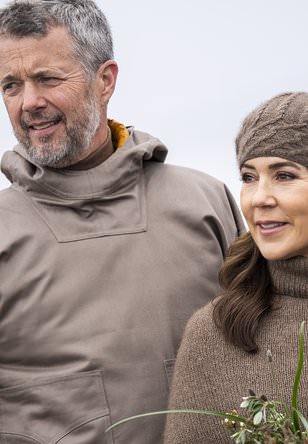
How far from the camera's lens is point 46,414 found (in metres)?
3.62

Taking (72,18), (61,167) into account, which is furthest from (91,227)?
(72,18)

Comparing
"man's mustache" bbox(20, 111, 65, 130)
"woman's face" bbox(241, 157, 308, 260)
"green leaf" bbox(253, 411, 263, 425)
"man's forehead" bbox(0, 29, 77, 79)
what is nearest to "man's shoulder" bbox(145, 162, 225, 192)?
"man's mustache" bbox(20, 111, 65, 130)

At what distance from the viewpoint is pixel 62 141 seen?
3.75m

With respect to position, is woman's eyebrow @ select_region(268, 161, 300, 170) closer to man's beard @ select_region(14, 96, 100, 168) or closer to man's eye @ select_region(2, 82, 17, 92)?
man's beard @ select_region(14, 96, 100, 168)

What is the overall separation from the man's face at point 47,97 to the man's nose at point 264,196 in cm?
90

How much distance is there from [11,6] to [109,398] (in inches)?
61.7

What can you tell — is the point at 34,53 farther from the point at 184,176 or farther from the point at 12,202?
the point at 184,176

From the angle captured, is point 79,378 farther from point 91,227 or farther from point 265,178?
point 265,178

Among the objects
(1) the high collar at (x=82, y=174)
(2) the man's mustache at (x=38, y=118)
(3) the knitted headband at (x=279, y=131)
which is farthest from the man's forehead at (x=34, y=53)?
(3) the knitted headband at (x=279, y=131)

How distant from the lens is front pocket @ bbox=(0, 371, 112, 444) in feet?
11.7

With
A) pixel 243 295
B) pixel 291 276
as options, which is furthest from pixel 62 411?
pixel 291 276

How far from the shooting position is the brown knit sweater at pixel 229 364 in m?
3.23

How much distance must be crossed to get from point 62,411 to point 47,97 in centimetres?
119

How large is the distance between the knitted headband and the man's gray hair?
844 mm
